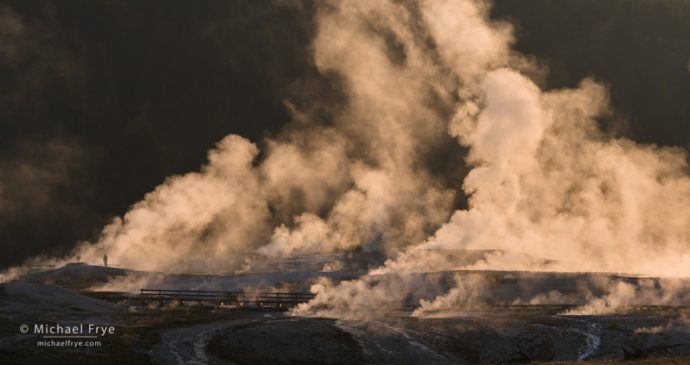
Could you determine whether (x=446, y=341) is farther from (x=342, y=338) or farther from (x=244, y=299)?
(x=244, y=299)

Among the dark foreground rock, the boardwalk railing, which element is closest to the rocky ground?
the dark foreground rock

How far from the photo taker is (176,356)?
45312 mm

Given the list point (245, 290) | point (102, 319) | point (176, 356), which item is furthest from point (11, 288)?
point (245, 290)

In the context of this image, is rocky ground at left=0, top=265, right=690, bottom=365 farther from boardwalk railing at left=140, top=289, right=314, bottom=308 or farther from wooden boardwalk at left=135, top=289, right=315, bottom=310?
boardwalk railing at left=140, top=289, right=314, bottom=308

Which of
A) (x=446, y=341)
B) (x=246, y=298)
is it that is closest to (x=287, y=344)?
(x=446, y=341)

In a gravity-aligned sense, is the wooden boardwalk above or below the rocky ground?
above

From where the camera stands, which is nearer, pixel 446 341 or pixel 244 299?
pixel 446 341

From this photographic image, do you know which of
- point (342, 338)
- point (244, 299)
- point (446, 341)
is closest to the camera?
point (342, 338)

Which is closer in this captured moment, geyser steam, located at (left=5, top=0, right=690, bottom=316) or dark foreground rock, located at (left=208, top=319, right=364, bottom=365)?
dark foreground rock, located at (left=208, top=319, right=364, bottom=365)

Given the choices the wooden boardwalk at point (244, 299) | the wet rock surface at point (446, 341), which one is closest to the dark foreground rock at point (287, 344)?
the wet rock surface at point (446, 341)

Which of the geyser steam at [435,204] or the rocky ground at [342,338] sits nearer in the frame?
the rocky ground at [342,338]

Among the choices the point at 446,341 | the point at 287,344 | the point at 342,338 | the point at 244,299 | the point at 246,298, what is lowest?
the point at 446,341

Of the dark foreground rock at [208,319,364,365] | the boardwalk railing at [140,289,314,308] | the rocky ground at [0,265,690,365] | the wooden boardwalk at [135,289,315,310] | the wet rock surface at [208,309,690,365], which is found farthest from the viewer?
the boardwalk railing at [140,289,314,308]

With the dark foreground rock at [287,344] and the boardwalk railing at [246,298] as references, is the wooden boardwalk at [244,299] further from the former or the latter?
the dark foreground rock at [287,344]
